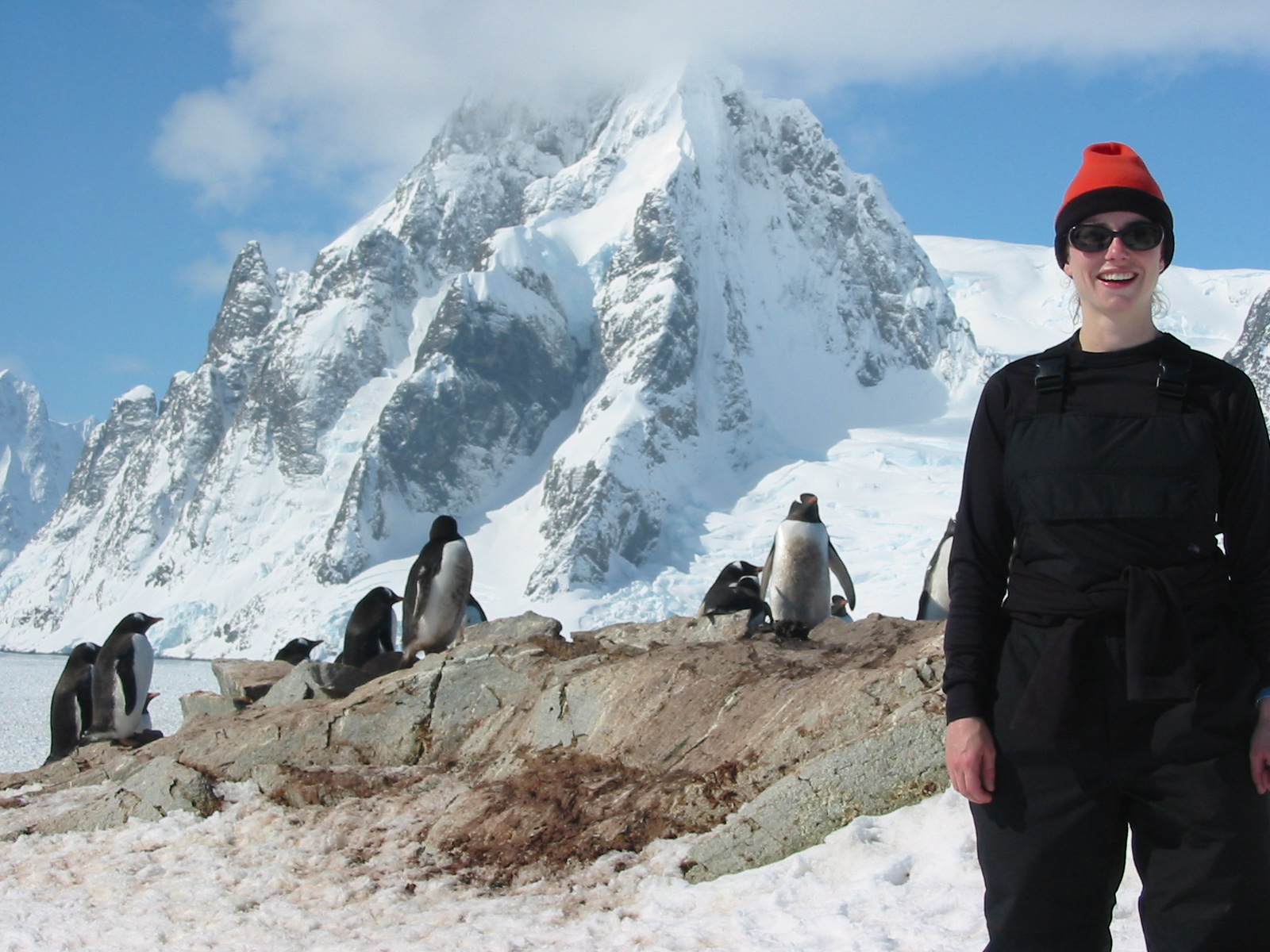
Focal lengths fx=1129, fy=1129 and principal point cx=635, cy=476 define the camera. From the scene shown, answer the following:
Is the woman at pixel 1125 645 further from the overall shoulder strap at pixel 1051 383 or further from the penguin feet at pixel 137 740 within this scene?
the penguin feet at pixel 137 740

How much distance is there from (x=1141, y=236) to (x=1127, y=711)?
3.52ft

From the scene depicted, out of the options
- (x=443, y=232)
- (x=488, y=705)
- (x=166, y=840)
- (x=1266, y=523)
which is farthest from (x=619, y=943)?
(x=443, y=232)

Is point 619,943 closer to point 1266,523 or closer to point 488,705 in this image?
point 1266,523

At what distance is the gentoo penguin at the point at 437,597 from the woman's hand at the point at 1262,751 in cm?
1165

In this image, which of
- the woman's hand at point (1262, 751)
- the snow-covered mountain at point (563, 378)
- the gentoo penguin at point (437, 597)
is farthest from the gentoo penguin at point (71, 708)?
the snow-covered mountain at point (563, 378)

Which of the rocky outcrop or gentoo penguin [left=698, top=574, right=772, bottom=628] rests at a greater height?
gentoo penguin [left=698, top=574, right=772, bottom=628]

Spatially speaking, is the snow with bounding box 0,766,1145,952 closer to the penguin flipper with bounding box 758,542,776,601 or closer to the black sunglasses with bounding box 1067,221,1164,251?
the black sunglasses with bounding box 1067,221,1164,251

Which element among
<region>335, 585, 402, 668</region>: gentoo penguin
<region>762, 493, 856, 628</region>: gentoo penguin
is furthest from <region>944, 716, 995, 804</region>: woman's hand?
<region>335, 585, 402, 668</region>: gentoo penguin

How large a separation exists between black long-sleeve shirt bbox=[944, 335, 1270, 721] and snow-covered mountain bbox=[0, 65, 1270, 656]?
103m

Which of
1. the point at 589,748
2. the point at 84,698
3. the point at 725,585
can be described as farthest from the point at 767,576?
the point at 84,698

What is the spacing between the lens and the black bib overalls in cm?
237

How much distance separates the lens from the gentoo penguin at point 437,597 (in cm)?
1355

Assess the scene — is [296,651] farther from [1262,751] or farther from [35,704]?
[1262,751]

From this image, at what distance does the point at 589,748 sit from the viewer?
6.73m
